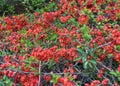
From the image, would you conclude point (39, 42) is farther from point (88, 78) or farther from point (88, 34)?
point (88, 78)

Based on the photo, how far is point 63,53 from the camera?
2.15 metres

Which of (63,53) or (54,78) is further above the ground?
(63,53)

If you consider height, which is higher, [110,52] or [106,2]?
[106,2]

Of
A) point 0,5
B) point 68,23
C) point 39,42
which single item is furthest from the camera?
point 0,5

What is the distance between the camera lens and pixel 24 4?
145 inches

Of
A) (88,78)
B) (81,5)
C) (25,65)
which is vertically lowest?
(88,78)

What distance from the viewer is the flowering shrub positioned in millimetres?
2080

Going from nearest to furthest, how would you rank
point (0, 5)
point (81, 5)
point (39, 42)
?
point (39, 42), point (81, 5), point (0, 5)

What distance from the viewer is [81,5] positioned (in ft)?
10.1

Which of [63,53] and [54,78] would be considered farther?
[63,53]

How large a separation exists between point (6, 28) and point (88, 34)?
34.3 inches

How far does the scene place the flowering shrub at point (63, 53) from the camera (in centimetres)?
208

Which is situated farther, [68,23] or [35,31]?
[68,23]

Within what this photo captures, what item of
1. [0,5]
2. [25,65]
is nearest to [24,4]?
[0,5]
